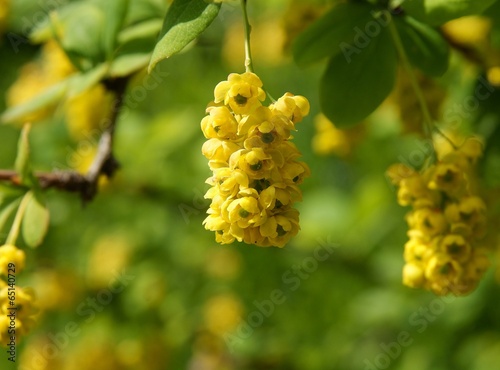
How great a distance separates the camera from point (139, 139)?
240 cm

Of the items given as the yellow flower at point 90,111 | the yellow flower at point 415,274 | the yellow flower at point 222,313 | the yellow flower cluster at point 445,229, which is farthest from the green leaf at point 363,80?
the yellow flower at point 222,313

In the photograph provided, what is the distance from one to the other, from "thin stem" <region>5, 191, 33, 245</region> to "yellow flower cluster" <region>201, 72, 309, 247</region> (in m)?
0.42

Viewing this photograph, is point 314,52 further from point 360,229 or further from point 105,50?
point 360,229

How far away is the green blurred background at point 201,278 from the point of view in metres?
2.27

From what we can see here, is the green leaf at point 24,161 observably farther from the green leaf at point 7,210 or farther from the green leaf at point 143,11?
the green leaf at point 143,11

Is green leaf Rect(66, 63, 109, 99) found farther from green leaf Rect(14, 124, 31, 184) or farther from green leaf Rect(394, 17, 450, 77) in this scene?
green leaf Rect(394, 17, 450, 77)

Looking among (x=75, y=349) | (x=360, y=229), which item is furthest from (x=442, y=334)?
(x=75, y=349)

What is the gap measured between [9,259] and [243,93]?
498 mm

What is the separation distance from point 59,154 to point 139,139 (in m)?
0.26

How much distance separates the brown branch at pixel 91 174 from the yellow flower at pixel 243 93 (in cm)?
51

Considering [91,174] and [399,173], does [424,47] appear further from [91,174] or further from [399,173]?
[91,174]

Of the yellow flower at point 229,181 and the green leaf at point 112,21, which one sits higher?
the yellow flower at point 229,181

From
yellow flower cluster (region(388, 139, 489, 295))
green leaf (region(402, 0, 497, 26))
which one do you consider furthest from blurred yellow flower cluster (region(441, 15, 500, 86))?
yellow flower cluster (region(388, 139, 489, 295))

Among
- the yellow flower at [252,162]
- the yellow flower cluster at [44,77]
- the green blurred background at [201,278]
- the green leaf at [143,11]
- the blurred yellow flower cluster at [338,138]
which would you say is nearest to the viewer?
the yellow flower at [252,162]
